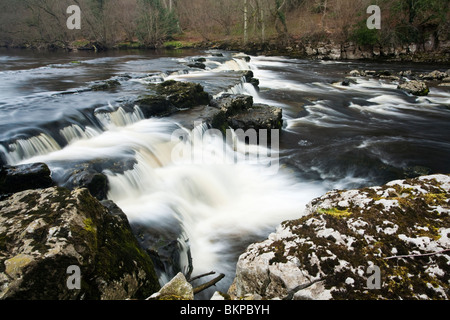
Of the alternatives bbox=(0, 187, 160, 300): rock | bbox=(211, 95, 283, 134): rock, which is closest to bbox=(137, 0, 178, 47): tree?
bbox=(211, 95, 283, 134): rock

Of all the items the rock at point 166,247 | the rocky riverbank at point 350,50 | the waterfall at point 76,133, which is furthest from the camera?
the rocky riverbank at point 350,50

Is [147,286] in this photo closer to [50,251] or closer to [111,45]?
[50,251]

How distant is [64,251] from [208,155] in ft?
17.5

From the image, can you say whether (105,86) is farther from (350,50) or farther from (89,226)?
(350,50)

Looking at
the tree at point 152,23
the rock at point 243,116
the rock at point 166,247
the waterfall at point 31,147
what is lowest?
the rock at point 166,247

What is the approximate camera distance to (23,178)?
14.0 feet

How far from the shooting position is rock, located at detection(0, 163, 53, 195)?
4.26 metres

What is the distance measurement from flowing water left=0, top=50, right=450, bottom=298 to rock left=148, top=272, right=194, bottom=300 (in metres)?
1.42

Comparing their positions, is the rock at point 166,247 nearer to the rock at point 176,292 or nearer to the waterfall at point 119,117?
the rock at point 176,292

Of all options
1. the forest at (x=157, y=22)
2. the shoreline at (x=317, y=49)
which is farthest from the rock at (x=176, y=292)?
the forest at (x=157, y=22)

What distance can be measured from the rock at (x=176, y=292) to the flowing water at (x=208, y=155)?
1.42 meters

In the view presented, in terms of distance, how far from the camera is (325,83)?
1595 centimetres

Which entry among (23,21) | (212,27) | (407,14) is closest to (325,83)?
(407,14)

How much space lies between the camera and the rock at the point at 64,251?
1971 mm
